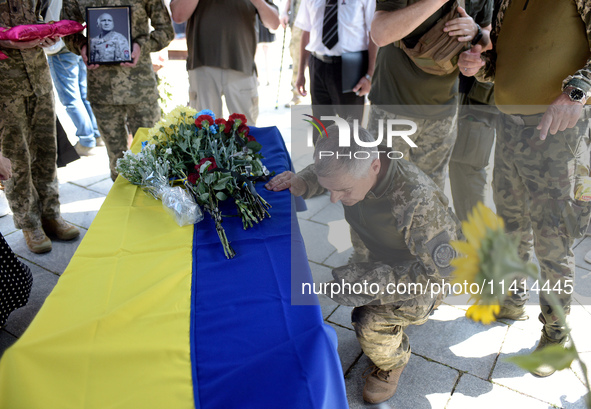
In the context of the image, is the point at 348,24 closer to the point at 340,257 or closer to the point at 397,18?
the point at 397,18

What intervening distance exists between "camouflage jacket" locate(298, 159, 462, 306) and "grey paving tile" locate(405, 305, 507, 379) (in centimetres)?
77

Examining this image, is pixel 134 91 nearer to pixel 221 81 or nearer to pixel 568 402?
pixel 221 81

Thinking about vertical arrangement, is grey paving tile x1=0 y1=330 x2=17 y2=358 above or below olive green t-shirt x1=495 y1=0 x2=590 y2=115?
below

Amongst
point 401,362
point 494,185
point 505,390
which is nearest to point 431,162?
point 494,185

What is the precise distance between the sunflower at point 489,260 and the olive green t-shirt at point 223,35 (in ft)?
9.10

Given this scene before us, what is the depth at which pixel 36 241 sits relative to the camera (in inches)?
107

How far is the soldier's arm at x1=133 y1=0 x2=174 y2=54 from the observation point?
284 cm

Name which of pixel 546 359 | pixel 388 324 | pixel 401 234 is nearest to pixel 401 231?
pixel 401 234

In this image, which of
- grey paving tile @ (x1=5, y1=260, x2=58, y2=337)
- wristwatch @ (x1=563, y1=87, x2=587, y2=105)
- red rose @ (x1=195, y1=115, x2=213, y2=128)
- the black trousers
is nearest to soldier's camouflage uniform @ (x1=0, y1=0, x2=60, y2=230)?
grey paving tile @ (x1=5, y1=260, x2=58, y2=337)

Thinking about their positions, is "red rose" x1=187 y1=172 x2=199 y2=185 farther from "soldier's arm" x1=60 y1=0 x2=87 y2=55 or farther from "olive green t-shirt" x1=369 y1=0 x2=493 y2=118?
"soldier's arm" x1=60 y1=0 x2=87 y2=55

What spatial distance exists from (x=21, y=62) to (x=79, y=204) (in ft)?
4.02

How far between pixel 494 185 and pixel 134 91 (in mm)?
2239

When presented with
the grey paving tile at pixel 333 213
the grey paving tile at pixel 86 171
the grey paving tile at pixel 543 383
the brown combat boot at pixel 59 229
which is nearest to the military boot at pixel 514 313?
the grey paving tile at pixel 543 383

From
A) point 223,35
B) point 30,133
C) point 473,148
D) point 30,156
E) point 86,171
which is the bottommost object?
point 86,171
